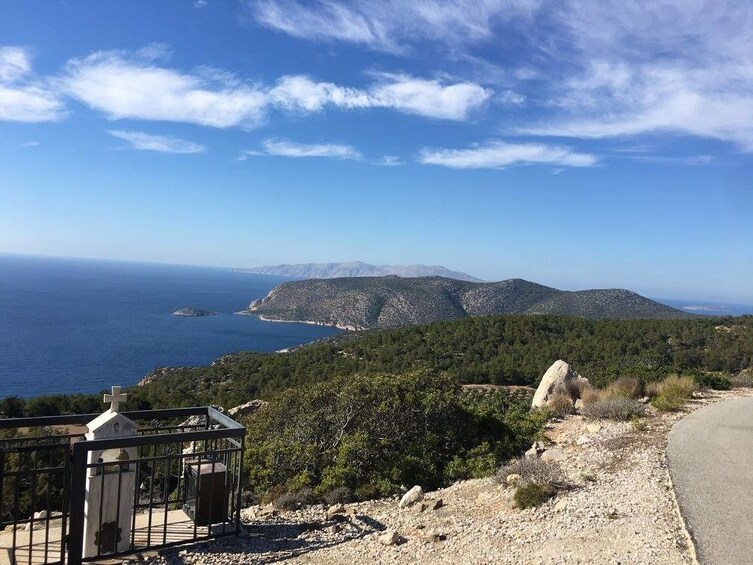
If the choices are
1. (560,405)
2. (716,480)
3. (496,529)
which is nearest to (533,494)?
(496,529)

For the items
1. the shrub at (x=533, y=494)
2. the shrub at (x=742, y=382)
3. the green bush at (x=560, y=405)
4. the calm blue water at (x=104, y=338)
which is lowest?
the calm blue water at (x=104, y=338)

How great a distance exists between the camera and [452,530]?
634 cm

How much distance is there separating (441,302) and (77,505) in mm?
96467

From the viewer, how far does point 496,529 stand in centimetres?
620

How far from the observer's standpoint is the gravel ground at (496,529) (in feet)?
17.8

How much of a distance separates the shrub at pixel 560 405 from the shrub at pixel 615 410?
1.18 metres

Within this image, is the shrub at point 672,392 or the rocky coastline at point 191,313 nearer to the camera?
the shrub at point 672,392

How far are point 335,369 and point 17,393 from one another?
39.3m

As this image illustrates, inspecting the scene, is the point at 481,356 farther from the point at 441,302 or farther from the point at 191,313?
the point at 191,313

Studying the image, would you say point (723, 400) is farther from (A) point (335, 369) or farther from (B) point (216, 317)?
(B) point (216, 317)

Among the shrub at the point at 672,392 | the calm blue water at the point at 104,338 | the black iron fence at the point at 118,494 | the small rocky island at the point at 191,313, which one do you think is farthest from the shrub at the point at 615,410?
the small rocky island at the point at 191,313

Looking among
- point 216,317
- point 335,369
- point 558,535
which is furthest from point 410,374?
point 216,317

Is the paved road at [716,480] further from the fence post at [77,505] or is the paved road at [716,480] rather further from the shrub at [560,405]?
the fence post at [77,505]

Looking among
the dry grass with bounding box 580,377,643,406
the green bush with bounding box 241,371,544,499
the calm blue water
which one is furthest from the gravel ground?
the calm blue water
